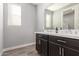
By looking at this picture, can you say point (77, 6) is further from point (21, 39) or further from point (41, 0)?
point (21, 39)

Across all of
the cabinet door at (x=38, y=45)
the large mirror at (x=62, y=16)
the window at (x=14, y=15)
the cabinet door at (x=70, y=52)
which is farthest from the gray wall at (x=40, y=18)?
the cabinet door at (x=70, y=52)

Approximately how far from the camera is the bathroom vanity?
114 centimetres

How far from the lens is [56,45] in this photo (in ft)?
4.76

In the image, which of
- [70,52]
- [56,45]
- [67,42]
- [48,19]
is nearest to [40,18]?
[48,19]

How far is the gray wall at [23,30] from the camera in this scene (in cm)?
185

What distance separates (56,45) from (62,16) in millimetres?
662

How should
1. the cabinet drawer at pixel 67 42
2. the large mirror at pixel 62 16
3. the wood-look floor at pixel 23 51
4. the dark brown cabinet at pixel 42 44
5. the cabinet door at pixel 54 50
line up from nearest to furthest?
the cabinet drawer at pixel 67 42 → the cabinet door at pixel 54 50 → the large mirror at pixel 62 16 → the dark brown cabinet at pixel 42 44 → the wood-look floor at pixel 23 51

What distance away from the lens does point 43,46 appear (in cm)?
180

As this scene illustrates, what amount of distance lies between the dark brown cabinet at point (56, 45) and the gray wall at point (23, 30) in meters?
0.21

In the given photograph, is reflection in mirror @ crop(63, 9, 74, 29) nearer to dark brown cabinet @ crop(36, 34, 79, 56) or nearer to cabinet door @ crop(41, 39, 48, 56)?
dark brown cabinet @ crop(36, 34, 79, 56)

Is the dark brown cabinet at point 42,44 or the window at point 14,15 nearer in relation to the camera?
the dark brown cabinet at point 42,44

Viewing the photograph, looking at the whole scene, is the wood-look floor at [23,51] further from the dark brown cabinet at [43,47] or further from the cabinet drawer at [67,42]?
the cabinet drawer at [67,42]

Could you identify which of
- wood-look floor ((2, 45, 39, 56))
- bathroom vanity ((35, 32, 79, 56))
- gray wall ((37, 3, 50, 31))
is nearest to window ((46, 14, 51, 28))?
gray wall ((37, 3, 50, 31))

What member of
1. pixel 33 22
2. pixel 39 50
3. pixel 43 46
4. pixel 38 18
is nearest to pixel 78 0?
pixel 38 18
